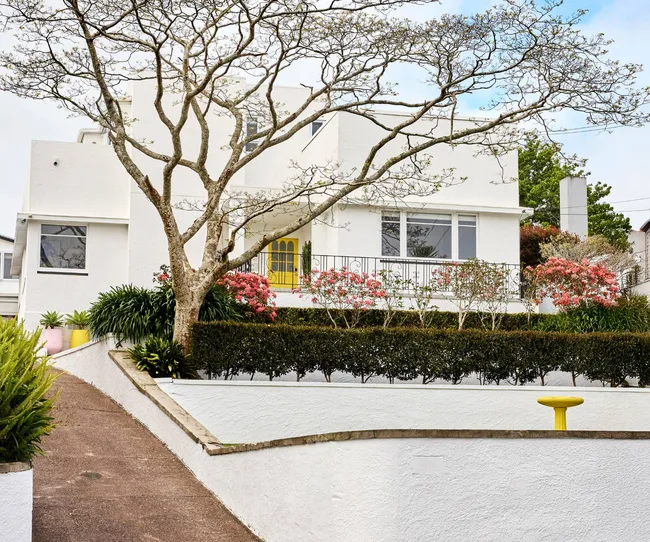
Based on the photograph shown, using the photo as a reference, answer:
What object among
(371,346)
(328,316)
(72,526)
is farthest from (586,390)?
(72,526)

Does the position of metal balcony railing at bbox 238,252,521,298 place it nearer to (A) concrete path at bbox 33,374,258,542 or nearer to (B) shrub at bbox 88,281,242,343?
(B) shrub at bbox 88,281,242,343

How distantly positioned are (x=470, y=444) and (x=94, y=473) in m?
5.29

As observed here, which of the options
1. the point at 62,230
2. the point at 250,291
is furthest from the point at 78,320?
the point at 250,291

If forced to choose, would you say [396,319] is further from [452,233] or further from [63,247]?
[63,247]

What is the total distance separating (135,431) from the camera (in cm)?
1530

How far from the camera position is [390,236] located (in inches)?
1017

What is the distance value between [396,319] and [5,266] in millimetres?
26155

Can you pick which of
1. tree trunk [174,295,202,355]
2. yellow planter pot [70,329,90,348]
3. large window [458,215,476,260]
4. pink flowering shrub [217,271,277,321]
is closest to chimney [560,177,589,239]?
large window [458,215,476,260]

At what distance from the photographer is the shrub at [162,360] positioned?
17.1 meters

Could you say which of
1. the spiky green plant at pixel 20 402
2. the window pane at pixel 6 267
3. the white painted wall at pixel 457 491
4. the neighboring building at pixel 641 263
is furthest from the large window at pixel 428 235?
the window pane at pixel 6 267

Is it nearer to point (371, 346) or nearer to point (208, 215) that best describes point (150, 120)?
point (208, 215)

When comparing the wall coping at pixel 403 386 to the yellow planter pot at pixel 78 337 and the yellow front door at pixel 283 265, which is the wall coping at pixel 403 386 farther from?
the yellow planter pot at pixel 78 337

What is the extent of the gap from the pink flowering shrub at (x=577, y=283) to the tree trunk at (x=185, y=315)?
8.17 meters

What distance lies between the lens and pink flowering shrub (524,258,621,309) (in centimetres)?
2159
